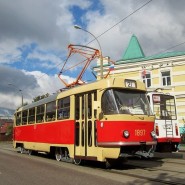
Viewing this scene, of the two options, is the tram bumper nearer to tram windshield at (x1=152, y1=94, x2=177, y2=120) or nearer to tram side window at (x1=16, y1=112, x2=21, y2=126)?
tram windshield at (x1=152, y1=94, x2=177, y2=120)

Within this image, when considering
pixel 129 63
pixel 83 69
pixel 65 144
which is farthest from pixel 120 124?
pixel 129 63

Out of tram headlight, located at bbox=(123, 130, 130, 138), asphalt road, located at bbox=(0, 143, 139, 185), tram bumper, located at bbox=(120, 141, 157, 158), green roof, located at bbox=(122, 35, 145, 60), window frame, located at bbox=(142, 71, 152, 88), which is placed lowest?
asphalt road, located at bbox=(0, 143, 139, 185)

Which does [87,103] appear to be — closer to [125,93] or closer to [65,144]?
[125,93]

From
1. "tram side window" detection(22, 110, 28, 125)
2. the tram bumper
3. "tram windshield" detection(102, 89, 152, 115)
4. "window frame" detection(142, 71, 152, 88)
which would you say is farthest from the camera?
"window frame" detection(142, 71, 152, 88)

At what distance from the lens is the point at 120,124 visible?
11.8m

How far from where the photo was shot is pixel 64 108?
1509 centimetres

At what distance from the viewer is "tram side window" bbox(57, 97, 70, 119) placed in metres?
14.7

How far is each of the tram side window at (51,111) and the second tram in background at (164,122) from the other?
455cm

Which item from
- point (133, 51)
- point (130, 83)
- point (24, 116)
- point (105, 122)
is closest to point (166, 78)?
point (133, 51)

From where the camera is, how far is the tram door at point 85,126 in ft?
41.5

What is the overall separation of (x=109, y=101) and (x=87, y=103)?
3.97 ft

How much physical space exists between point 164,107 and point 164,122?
34.6 inches

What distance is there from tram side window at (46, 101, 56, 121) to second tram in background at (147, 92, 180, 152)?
455 centimetres

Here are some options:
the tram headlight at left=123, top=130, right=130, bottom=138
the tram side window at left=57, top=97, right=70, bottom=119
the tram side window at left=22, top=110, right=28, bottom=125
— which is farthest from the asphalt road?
the tram side window at left=22, top=110, right=28, bottom=125
